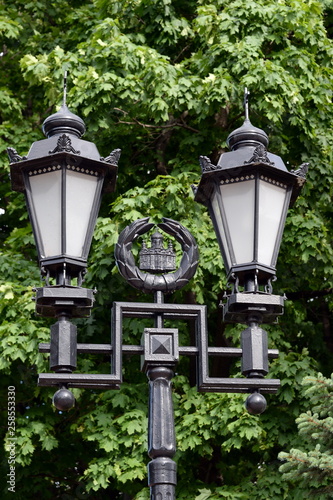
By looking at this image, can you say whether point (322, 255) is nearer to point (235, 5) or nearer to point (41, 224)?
point (235, 5)

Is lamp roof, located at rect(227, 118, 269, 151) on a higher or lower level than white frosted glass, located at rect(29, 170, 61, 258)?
higher

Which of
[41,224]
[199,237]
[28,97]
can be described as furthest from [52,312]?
[28,97]

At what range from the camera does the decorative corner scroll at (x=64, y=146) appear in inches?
172

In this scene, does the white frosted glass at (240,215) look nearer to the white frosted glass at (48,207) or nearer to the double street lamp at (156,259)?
the double street lamp at (156,259)

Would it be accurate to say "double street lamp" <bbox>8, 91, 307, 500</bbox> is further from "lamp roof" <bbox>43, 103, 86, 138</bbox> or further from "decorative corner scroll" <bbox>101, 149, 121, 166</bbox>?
"lamp roof" <bbox>43, 103, 86, 138</bbox>

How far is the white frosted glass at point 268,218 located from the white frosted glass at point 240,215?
42mm

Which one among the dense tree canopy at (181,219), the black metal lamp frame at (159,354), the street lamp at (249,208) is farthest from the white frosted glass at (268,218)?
the dense tree canopy at (181,219)

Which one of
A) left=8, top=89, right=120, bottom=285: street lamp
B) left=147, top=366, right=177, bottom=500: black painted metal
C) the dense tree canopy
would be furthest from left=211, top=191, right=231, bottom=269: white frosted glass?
the dense tree canopy

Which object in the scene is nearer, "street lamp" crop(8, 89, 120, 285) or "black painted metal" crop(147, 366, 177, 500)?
"black painted metal" crop(147, 366, 177, 500)

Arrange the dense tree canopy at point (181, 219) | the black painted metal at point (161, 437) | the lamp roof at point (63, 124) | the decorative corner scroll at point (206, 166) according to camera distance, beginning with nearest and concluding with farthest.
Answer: the black painted metal at point (161, 437), the decorative corner scroll at point (206, 166), the lamp roof at point (63, 124), the dense tree canopy at point (181, 219)

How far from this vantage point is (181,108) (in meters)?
11.6

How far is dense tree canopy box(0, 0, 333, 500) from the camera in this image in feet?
34.8

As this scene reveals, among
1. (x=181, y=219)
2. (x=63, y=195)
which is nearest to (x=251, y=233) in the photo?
(x=63, y=195)

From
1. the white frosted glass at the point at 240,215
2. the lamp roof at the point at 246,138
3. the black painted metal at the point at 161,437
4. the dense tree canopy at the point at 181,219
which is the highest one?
the dense tree canopy at the point at 181,219
